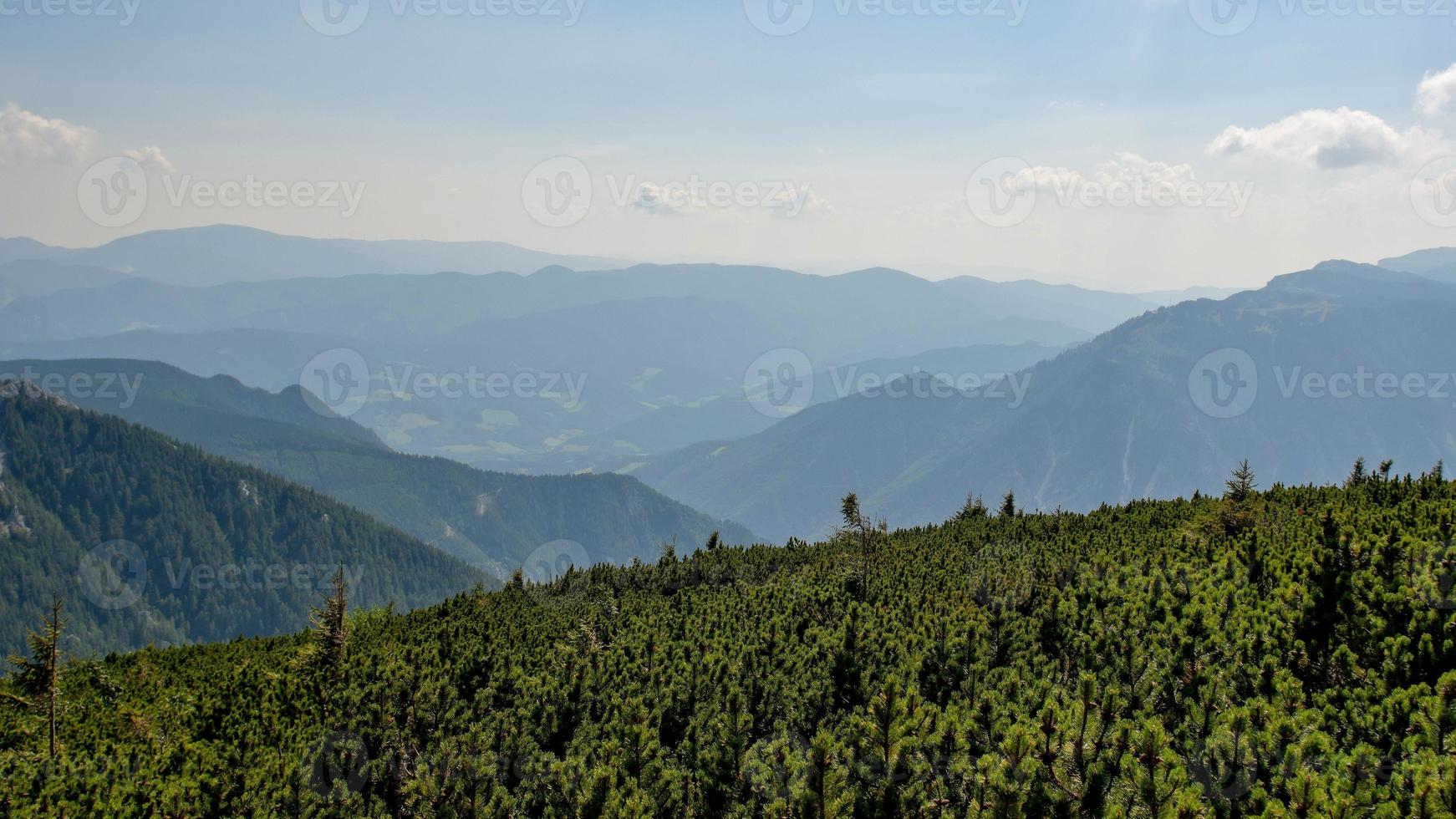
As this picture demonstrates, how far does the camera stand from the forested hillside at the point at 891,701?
10367mm

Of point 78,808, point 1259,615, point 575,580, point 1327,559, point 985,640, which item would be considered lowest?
point 575,580

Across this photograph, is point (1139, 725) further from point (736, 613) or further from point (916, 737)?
point (736, 613)

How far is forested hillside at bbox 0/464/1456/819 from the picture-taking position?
34.0 ft

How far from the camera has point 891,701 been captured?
1223 centimetres

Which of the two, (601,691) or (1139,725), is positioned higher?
(1139,725)

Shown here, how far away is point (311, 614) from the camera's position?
989 inches

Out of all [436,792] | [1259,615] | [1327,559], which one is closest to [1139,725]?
[1259,615]

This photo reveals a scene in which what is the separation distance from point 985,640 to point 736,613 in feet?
36.4

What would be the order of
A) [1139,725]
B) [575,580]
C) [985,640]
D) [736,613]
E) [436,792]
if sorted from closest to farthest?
[1139,725] → [436,792] → [985,640] → [736,613] → [575,580]

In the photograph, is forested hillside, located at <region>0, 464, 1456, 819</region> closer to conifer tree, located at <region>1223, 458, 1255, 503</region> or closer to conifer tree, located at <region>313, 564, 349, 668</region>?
conifer tree, located at <region>313, 564, 349, 668</region>
